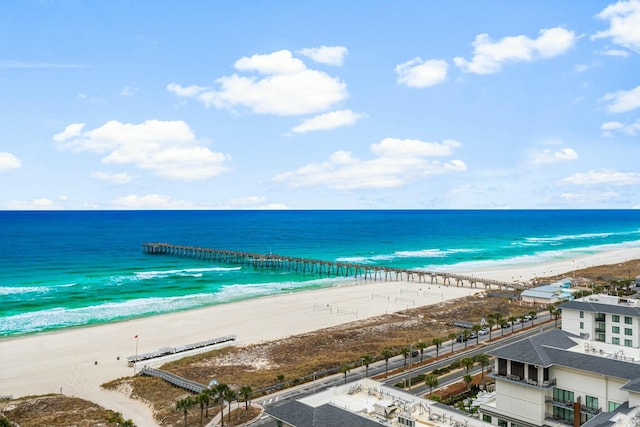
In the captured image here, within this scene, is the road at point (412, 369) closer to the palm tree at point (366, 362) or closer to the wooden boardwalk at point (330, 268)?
the palm tree at point (366, 362)

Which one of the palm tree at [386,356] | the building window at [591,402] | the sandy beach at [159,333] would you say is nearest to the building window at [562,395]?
the building window at [591,402]

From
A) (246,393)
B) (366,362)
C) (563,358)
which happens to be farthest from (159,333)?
(563,358)

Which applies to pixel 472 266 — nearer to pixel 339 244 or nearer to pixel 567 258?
pixel 567 258

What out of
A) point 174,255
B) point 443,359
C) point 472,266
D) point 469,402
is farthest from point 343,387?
point 174,255

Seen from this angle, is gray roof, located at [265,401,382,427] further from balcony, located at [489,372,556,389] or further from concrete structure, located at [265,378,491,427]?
balcony, located at [489,372,556,389]

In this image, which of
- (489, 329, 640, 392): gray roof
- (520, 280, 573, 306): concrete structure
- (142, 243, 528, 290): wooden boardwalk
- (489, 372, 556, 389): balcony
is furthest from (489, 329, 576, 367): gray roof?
(142, 243, 528, 290): wooden boardwalk

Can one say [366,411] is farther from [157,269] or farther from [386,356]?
[157,269]
